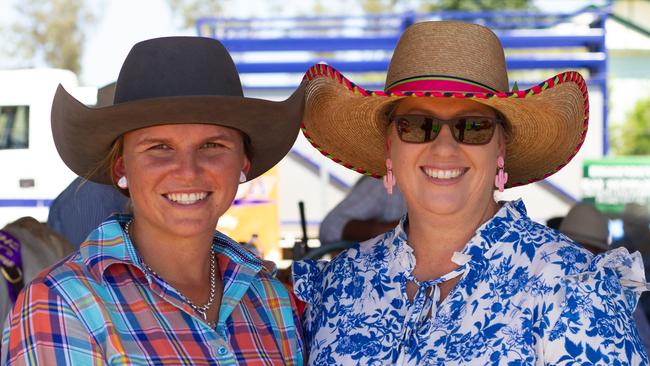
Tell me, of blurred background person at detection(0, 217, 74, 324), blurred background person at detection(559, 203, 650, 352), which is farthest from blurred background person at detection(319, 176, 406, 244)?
blurred background person at detection(0, 217, 74, 324)

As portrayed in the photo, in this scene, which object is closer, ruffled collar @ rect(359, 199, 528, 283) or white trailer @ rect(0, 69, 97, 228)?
ruffled collar @ rect(359, 199, 528, 283)

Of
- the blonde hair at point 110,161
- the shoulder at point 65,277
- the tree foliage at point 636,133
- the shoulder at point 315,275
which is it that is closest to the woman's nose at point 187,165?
the blonde hair at point 110,161

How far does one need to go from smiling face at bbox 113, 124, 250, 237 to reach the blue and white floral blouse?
489mm

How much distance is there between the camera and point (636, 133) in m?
25.1

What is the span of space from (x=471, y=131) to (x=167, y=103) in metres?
0.88

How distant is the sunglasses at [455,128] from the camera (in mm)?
2586

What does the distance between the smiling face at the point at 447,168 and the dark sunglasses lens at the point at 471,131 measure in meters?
0.02

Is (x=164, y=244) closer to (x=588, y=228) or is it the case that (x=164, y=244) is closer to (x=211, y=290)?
(x=211, y=290)

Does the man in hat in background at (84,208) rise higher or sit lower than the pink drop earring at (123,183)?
lower

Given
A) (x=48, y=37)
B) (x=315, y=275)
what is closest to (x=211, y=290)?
(x=315, y=275)

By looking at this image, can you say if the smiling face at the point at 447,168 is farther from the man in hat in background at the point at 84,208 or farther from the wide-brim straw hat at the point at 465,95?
the man in hat in background at the point at 84,208

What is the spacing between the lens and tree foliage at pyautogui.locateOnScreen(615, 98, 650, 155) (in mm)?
25078

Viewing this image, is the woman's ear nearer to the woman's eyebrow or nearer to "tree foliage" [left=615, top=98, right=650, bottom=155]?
the woman's eyebrow

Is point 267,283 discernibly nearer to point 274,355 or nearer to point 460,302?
point 274,355
